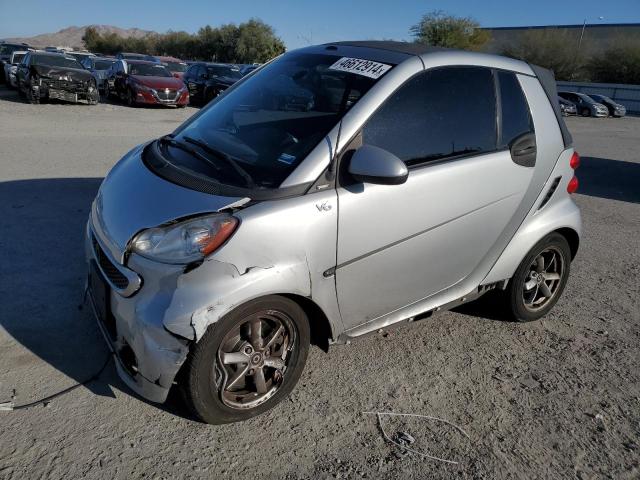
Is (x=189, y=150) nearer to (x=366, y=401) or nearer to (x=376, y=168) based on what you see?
(x=376, y=168)

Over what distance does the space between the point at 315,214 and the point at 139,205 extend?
921 mm

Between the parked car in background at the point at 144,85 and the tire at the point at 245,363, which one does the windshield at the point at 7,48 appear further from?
the tire at the point at 245,363

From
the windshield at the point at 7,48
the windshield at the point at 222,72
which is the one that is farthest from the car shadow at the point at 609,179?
the windshield at the point at 7,48

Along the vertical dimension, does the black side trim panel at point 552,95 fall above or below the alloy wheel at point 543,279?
above

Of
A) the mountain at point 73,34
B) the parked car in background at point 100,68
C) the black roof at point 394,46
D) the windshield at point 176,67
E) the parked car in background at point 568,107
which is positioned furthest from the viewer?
the mountain at point 73,34

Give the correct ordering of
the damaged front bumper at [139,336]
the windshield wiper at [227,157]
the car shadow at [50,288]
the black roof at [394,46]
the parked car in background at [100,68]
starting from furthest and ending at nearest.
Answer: the parked car in background at [100,68] < the black roof at [394,46] < the car shadow at [50,288] < the windshield wiper at [227,157] < the damaged front bumper at [139,336]

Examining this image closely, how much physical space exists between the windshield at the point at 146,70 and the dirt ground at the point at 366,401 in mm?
16302

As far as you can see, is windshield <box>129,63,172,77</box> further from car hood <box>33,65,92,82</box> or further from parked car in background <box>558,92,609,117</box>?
parked car in background <box>558,92,609,117</box>

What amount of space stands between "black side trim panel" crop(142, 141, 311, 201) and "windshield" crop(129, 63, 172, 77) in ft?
60.0

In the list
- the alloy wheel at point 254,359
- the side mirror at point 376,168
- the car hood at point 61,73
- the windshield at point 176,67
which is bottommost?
the windshield at point 176,67

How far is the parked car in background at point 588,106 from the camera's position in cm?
3158

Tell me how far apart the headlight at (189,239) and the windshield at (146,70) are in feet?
62.0

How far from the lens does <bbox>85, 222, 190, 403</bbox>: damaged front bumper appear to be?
2.42 metres

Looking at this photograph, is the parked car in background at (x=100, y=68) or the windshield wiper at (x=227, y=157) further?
the parked car in background at (x=100, y=68)
